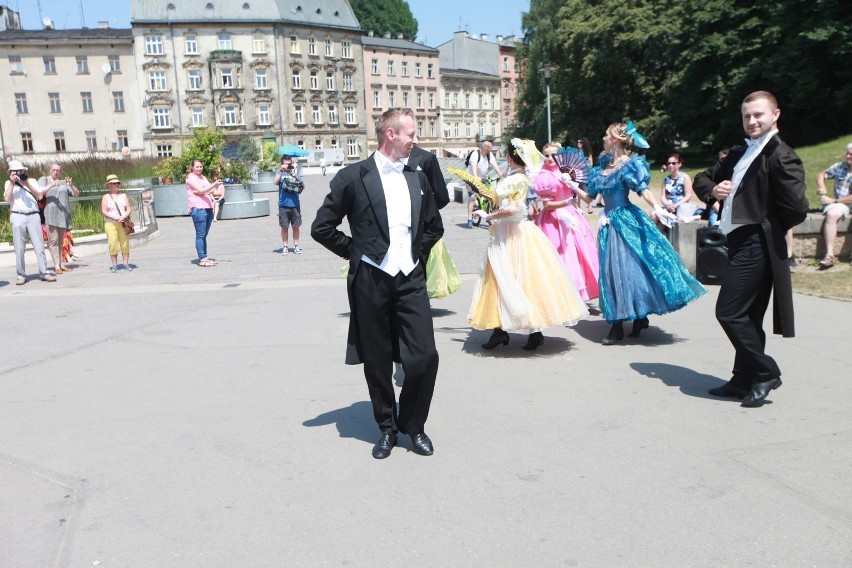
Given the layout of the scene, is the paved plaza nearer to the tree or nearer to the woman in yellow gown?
the woman in yellow gown

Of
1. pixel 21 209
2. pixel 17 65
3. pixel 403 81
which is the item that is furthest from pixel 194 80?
pixel 21 209

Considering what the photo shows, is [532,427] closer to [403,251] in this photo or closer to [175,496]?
[403,251]

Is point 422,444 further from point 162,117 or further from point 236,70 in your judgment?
point 162,117

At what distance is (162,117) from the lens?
3191 inches

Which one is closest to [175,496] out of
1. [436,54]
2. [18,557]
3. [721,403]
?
[18,557]

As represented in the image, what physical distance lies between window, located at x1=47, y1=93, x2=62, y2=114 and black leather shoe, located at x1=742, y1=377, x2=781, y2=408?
278ft

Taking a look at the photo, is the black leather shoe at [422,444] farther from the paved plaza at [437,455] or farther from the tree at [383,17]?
the tree at [383,17]

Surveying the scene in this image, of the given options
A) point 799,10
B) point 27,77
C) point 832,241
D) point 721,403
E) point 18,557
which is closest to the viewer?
point 18,557

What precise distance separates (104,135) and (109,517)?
83378 mm

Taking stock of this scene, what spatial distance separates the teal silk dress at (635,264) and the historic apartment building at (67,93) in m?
77.3

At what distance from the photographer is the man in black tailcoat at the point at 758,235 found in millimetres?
5230

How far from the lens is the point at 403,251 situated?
463 cm

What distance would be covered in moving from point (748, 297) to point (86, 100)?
83934mm

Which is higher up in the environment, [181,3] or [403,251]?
[181,3]
